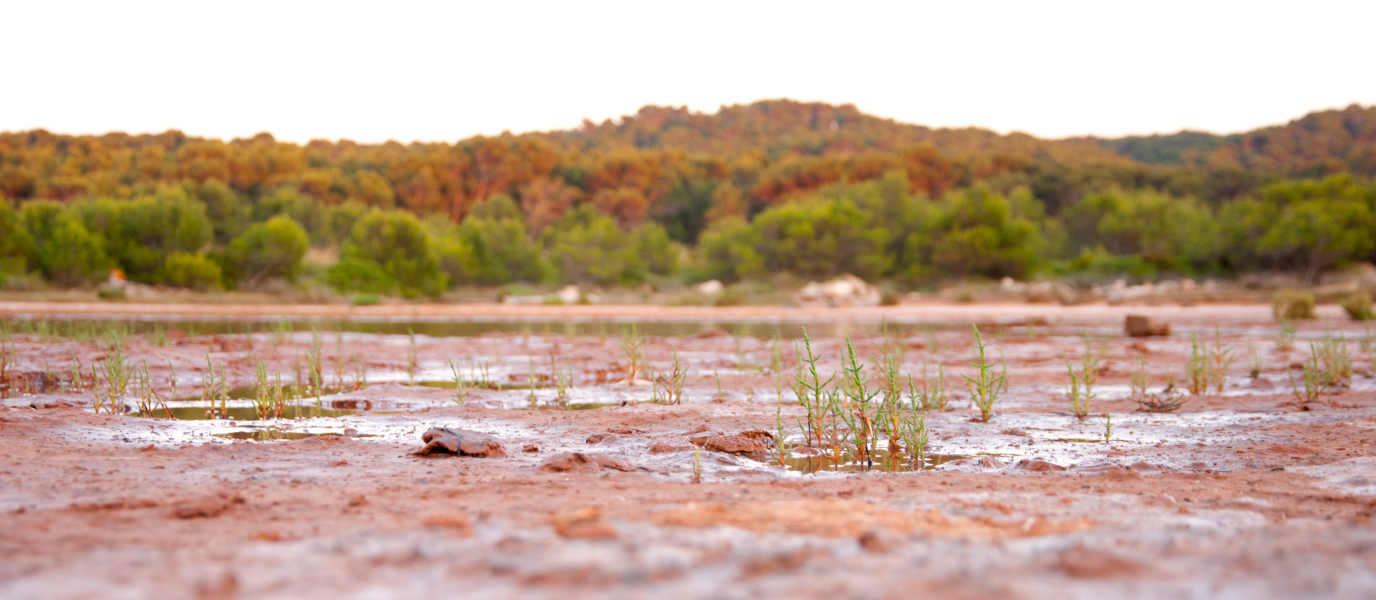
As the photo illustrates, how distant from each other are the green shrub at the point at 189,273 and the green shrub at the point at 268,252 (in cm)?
125

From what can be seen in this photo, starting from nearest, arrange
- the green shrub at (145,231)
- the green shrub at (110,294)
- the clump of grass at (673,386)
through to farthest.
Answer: the clump of grass at (673,386) < the green shrub at (110,294) < the green shrub at (145,231)

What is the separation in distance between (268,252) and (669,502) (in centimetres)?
2861

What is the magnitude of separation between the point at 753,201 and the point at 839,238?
18.0 meters

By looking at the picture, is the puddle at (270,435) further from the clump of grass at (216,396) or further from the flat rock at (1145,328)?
the flat rock at (1145,328)

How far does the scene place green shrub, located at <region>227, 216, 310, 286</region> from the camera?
28.5m

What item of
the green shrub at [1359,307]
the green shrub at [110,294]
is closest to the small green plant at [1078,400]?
the green shrub at [1359,307]

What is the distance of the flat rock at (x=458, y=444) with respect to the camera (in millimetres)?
4457

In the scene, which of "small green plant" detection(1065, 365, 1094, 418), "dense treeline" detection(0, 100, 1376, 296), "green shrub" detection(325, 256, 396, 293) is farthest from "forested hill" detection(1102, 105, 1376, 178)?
"small green plant" detection(1065, 365, 1094, 418)

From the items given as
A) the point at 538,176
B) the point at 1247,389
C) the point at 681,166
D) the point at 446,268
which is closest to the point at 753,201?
the point at 681,166

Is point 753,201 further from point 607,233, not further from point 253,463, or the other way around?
point 253,463

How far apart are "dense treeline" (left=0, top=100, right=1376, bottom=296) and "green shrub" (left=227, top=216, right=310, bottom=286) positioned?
7cm

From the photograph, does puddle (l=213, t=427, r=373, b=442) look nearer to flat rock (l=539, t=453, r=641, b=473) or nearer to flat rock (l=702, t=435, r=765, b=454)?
flat rock (l=539, t=453, r=641, b=473)

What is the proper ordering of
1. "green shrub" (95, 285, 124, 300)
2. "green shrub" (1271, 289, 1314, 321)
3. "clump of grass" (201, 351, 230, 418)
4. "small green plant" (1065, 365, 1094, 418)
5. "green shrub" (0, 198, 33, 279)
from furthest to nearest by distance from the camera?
"green shrub" (0, 198, 33, 279)
"green shrub" (95, 285, 124, 300)
"green shrub" (1271, 289, 1314, 321)
"clump of grass" (201, 351, 230, 418)
"small green plant" (1065, 365, 1094, 418)

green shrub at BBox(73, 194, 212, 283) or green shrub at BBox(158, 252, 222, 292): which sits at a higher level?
green shrub at BBox(73, 194, 212, 283)
